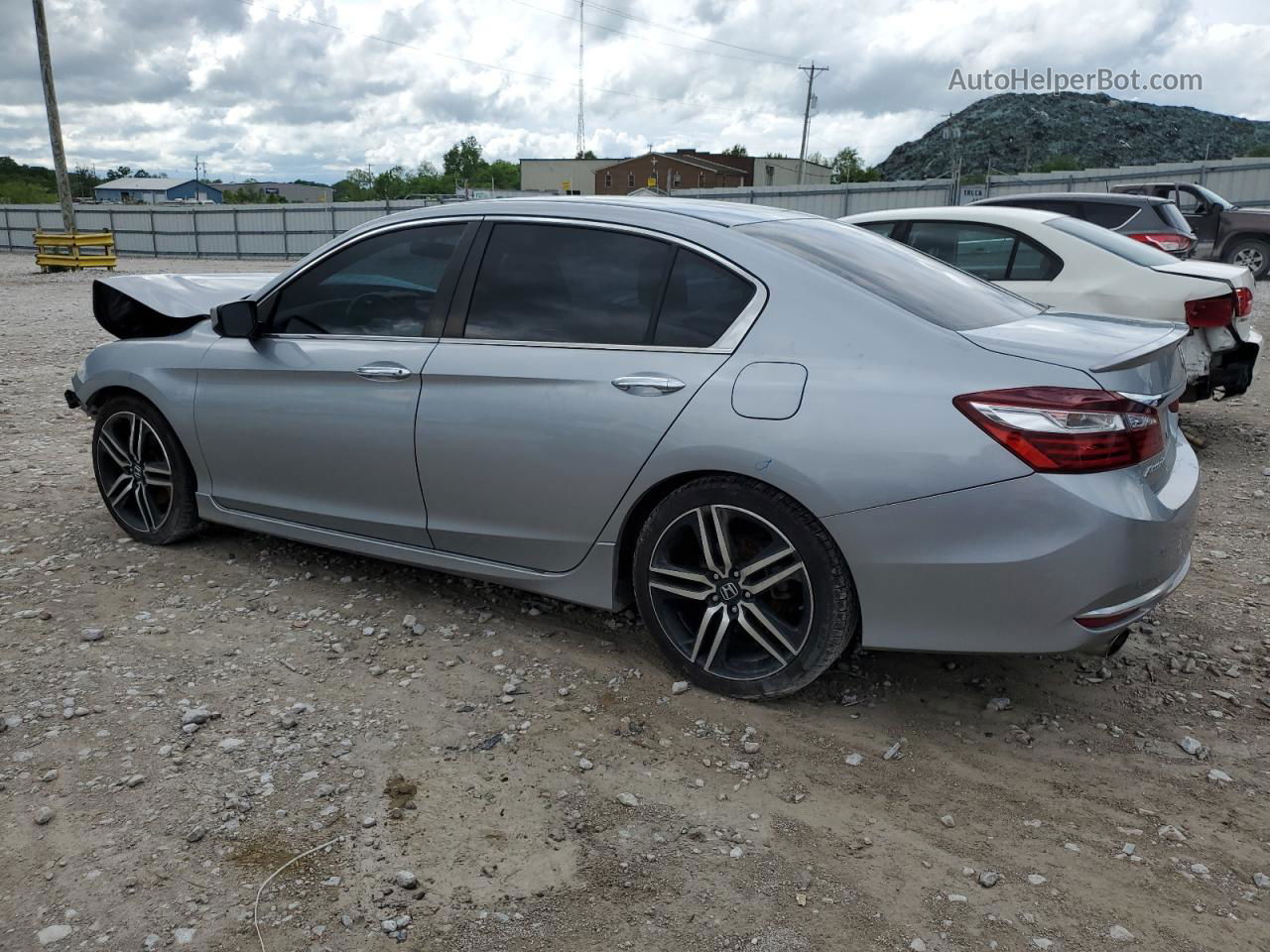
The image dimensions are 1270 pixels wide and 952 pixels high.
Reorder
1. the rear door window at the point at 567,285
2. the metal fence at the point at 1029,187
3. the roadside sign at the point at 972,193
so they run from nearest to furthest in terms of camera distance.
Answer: the rear door window at the point at 567,285, the roadside sign at the point at 972,193, the metal fence at the point at 1029,187

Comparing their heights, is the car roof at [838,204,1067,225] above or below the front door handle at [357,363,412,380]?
above

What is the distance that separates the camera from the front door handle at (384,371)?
385 centimetres

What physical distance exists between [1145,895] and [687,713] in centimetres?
140

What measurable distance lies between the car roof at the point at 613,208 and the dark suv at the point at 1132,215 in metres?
8.28

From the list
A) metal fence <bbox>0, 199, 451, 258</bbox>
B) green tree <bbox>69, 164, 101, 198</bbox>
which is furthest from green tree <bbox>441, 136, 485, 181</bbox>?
metal fence <bbox>0, 199, 451, 258</bbox>

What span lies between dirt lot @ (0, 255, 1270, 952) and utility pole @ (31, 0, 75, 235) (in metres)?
29.4

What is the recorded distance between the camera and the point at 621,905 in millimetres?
2451

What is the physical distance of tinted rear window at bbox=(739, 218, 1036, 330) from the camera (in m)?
3.22

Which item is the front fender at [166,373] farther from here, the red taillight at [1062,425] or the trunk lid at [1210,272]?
the trunk lid at [1210,272]

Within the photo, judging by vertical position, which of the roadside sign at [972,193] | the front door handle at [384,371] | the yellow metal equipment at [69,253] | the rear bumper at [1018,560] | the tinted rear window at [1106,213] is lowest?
the yellow metal equipment at [69,253]

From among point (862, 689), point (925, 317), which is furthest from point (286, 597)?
point (925, 317)

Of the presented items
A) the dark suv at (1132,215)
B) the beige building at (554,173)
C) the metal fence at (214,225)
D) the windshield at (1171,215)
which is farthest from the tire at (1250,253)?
the beige building at (554,173)

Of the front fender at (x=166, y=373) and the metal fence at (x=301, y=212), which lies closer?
the front fender at (x=166, y=373)

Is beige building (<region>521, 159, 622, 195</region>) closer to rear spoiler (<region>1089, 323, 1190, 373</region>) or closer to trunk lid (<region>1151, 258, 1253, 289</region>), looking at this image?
trunk lid (<region>1151, 258, 1253, 289</region>)
